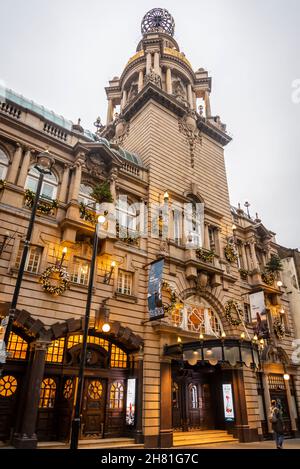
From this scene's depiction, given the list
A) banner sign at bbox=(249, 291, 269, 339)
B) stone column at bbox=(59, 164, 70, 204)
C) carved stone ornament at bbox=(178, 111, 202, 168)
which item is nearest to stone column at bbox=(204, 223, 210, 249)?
banner sign at bbox=(249, 291, 269, 339)

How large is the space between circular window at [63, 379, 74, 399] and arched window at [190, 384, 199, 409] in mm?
8955

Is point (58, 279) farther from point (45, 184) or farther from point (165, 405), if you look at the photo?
point (165, 405)

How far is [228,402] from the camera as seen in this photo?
811 inches

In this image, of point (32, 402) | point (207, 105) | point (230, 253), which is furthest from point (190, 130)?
point (32, 402)

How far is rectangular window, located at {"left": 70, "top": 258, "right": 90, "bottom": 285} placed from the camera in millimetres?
16672

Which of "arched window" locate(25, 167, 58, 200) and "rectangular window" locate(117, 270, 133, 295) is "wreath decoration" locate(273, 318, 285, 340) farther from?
"arched window" locate(25, 167, 58, 200)

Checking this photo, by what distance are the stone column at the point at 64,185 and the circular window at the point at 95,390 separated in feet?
32.0

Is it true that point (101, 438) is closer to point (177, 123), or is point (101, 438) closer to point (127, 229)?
point (127, 229)

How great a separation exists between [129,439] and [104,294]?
23.5 ft

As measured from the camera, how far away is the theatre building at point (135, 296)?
14.6m

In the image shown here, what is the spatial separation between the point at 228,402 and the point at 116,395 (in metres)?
8.26

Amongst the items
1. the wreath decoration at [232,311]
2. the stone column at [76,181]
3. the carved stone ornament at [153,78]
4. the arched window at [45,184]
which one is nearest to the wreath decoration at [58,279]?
the stone column at [76,181]

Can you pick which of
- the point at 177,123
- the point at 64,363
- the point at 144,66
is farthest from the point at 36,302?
the point at 144,66

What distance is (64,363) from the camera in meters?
15.4
